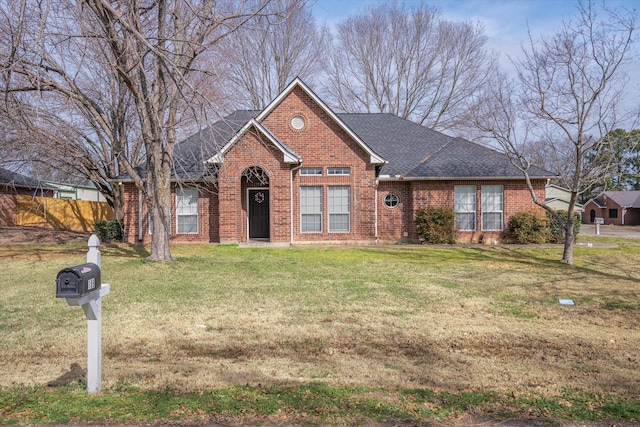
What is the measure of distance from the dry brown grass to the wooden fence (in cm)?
1948

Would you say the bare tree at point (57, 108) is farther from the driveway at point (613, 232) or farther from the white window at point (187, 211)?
the driveway at point (613, 232)

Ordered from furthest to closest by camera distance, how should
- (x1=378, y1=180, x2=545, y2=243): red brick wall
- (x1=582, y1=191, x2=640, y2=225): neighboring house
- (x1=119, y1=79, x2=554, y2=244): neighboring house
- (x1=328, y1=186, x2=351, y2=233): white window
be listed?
(x1=582, y1=191, x2=640, y2=225): neighboring house < (x1=378, y1=180, x2=545, y2=243): red brick wall < (x1=328, y1=186, x2=351, y2=233): white window < (x1=119, y1=79, x2=554, y2=244): neighboring house

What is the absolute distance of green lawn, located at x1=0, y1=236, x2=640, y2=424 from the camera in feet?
13.0

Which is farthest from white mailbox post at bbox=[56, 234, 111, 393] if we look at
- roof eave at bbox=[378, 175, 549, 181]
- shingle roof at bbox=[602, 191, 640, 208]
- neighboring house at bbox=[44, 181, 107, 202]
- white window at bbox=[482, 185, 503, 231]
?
shingle roof at bbox=[602, 191, 640, 208]

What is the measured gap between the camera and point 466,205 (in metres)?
19.6

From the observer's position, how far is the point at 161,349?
579cm

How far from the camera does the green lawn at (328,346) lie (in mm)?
3965

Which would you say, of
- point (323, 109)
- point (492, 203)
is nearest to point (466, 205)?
point (492, 203)

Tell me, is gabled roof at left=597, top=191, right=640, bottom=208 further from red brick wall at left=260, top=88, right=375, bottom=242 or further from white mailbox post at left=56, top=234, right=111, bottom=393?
white mailbox post at left=56, top=234, right=111, bottom=393

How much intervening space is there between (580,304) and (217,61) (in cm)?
1019

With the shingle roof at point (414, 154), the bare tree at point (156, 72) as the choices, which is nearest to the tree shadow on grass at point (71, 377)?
the bare tree at point (156, 72)

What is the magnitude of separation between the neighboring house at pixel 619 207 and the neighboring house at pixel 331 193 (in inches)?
1576

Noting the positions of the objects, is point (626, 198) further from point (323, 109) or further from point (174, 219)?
point (174, 219)

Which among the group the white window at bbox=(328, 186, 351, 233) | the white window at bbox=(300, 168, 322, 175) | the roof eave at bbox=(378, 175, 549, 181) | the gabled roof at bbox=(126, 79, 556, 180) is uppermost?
the gabled roof at bbox=(126, 79, 556, 180)
